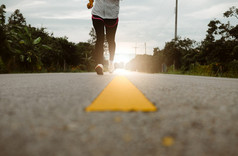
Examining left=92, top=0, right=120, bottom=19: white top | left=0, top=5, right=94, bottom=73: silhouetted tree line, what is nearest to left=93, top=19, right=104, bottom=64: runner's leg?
left=92, top=0, right=120, bottom=19: white top

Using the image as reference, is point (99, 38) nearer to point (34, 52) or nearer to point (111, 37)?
point (111, 37)

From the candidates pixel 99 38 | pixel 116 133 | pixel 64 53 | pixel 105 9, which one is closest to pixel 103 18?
pixel 105 9

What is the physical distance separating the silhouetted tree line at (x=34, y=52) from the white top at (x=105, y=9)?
36.0ft

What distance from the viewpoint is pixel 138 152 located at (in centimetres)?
89

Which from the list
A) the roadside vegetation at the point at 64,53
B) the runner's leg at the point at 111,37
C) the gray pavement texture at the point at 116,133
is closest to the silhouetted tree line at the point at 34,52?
the roadside vegetation at the point at 64,53

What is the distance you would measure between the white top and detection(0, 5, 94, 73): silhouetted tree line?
10959 mm

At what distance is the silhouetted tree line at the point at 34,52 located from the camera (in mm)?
15820

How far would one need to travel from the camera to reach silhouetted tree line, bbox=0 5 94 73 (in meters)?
15.8

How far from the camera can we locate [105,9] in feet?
18.5

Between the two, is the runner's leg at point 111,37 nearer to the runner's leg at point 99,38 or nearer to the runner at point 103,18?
the runner at point 103,18

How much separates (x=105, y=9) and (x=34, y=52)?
52.4 feet

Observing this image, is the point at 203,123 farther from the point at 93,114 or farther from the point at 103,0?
the point at 103,0

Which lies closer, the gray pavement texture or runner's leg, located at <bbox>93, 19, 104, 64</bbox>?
the gray pavement texture

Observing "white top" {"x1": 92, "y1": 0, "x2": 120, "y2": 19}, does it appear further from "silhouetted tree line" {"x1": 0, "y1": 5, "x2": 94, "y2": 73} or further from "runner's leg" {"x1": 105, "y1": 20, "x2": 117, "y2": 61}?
"silhouetted tree line" {"x1": 0, "y1": 5, "x2": 94, "y2": 73}
